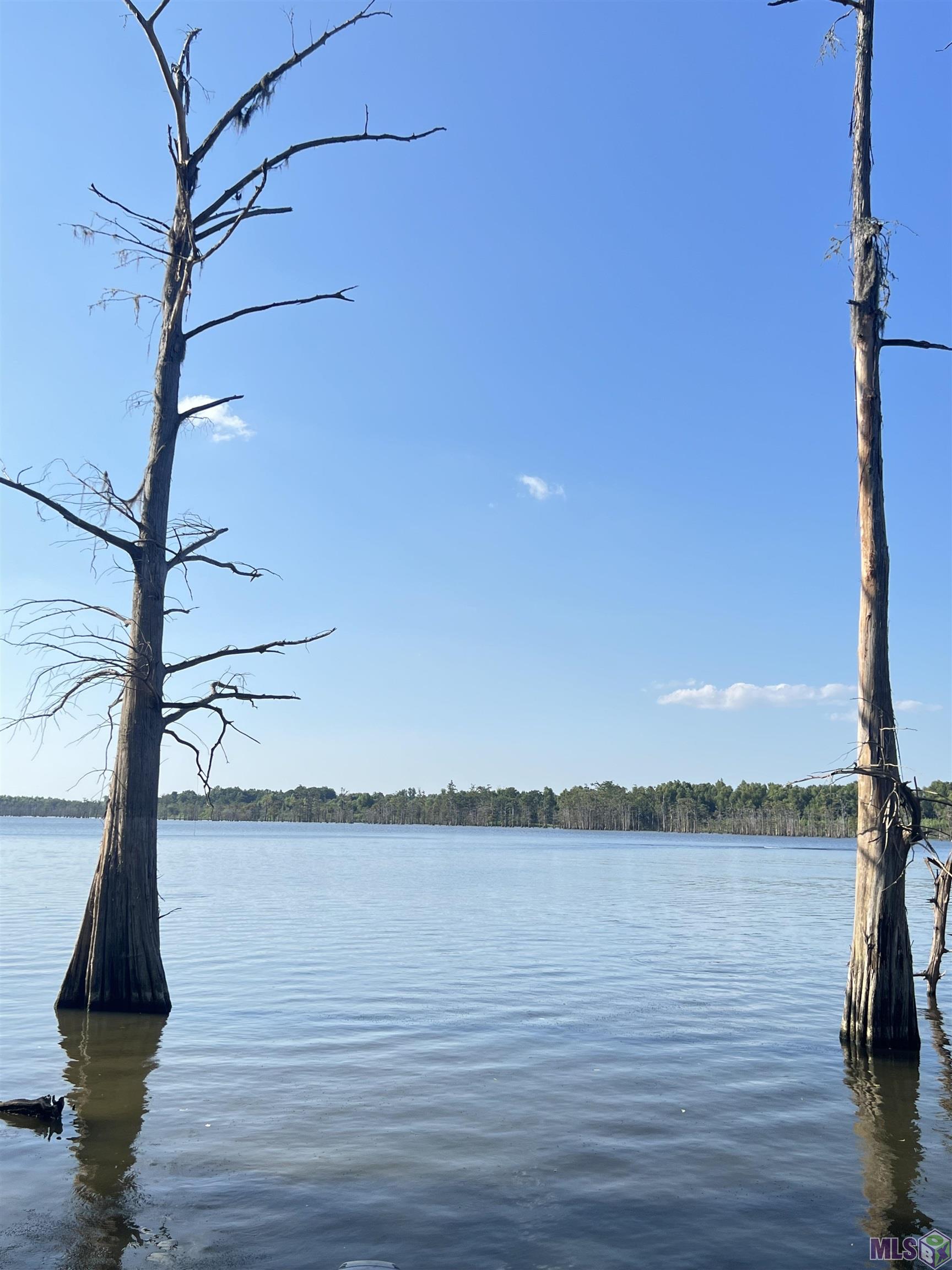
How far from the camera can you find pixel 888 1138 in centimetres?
859

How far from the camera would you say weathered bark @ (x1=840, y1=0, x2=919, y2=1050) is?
11.0m

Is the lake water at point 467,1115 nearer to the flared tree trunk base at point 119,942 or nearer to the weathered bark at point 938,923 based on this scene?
the flared tree trunk base at point 119,942

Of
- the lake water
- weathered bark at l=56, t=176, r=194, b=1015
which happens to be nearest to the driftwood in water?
the lake water

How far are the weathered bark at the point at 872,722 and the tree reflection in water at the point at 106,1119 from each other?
305 inches

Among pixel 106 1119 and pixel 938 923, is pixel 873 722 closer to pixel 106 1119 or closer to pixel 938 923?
pixel 938 923

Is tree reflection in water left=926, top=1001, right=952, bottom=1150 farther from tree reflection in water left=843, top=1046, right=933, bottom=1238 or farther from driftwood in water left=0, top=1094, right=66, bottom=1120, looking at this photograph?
driftwood in water left=0, top=1094, right=66, bottom=1120

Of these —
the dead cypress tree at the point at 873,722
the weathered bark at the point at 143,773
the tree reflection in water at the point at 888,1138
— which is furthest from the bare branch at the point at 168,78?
the tree reflection in water at the point at 888,1138

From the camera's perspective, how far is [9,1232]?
6133mm

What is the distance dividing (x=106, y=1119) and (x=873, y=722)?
9.11 meters

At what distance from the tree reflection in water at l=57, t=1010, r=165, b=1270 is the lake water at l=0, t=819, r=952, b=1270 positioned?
3 centimetres

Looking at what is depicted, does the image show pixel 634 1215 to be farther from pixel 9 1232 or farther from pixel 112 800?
pixel 112 800

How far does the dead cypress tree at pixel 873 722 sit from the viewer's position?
11.0 metres

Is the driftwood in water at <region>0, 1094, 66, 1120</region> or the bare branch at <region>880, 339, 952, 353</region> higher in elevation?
the bare branch at <region>880, 339, 952, 353</region>

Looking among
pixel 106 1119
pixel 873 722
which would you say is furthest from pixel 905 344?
pixel 106 1119
